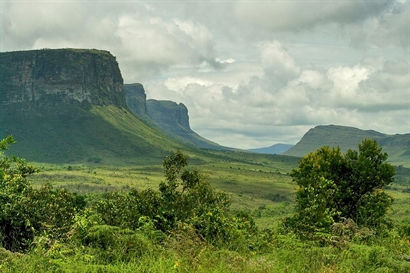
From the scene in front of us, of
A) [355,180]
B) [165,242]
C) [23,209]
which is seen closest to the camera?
[165,242]

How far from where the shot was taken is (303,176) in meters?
40.4

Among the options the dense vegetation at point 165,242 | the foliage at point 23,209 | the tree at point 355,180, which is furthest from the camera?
the tree at point 355,180

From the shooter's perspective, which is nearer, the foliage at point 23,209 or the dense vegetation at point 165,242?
the dense vegetation at point 165,242

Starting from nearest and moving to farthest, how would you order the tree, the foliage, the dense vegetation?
the dense vegetation < the foliage < the tree

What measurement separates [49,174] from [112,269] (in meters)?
185

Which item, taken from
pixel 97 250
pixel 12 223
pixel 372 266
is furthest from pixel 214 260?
pixel 12 223

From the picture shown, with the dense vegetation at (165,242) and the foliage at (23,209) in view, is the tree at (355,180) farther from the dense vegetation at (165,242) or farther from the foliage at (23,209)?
the foliage at (23,209)

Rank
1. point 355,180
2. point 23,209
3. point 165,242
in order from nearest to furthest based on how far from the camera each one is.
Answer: point 165,242 < point 23,209 < point 355,180

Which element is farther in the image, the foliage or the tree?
the tree

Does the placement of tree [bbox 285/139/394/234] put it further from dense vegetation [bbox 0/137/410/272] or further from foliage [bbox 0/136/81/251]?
foliage [bbox 0/136/81/251]

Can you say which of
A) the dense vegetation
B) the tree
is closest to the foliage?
the dense vegetation

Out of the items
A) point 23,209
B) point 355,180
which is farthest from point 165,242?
point 355,180

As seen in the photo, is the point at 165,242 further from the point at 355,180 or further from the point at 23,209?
the point at 355,180

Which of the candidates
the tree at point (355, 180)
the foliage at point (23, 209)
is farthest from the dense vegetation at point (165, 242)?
the tree at point (355, 180)
